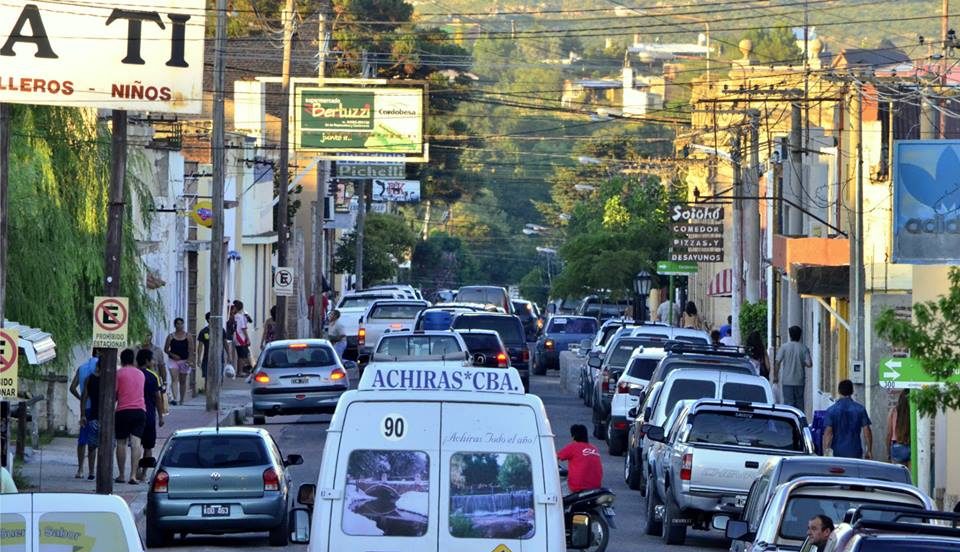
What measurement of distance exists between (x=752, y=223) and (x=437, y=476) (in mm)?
39753

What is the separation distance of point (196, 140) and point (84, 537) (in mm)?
41265

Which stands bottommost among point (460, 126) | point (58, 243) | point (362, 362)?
point (362, 362)

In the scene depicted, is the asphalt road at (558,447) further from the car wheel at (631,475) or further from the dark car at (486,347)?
the dark car at (486,347)

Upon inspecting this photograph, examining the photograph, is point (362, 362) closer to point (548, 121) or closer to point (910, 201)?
point (910, 201)

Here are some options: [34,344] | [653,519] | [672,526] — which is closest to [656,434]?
[653,519]

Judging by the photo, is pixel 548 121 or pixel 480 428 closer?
pixel 480 428

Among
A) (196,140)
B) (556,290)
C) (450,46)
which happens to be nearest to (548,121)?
(450,46)

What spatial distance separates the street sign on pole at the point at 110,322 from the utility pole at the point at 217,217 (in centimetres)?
1299

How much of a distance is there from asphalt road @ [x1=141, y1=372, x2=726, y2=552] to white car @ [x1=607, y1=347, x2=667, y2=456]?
0.33 meters

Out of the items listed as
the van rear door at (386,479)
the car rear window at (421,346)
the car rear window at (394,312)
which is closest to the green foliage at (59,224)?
the car rear window at (421,346)

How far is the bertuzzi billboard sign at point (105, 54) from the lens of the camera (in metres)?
21.6

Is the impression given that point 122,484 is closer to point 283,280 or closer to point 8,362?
point 8,362

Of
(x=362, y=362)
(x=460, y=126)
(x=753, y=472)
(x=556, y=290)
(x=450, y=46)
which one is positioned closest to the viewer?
(x=753, y=472)

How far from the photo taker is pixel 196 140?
5028 centimetres
